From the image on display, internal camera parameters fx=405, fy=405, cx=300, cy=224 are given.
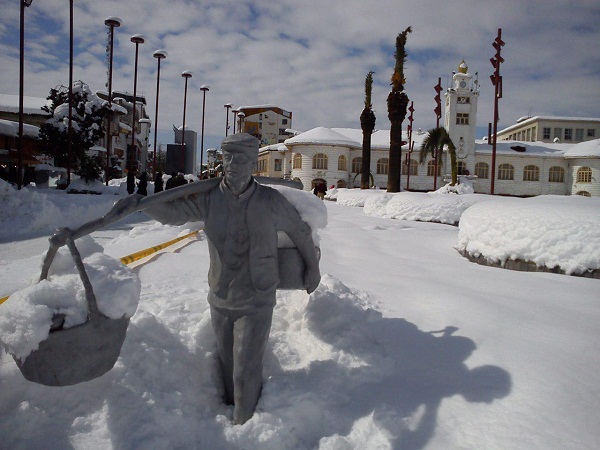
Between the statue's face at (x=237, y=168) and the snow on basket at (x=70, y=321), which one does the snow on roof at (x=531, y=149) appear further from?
the snow on basket at (x=70, y=321)

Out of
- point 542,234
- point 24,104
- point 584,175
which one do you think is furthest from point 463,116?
point 24,104

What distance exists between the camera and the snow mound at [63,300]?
1.75 metres

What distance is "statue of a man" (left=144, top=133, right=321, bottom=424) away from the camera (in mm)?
2355

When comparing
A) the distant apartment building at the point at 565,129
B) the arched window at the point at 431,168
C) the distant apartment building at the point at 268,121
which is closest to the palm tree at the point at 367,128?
the arched window at the point at 431,168

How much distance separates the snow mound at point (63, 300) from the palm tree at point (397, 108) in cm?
1622

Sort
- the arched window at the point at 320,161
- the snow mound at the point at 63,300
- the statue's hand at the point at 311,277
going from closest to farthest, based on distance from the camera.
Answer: the snow mound at the point at 63,300
the statue's hand at the point at 311,277
the arched window at the point at 320,161

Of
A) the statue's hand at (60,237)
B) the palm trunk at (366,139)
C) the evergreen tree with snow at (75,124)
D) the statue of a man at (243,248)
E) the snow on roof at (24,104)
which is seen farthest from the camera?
the snow on roof at (24,104)

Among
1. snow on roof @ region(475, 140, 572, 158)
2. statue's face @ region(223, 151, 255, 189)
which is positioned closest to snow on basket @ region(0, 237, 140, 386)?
statue's face @ region(223, 151, 255, 189)

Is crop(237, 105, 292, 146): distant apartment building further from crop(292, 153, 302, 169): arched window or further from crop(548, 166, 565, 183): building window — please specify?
crop(548, 166, 565, 183): building window

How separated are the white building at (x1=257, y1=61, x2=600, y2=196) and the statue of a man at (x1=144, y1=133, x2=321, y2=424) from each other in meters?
34.2

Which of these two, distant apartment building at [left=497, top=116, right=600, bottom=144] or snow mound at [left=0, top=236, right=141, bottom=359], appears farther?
distant apartment building at [left=497, top=116, right=600, bottom=144]

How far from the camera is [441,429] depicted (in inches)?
82.4

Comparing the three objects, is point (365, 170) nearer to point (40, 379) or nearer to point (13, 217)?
point (13, 217)

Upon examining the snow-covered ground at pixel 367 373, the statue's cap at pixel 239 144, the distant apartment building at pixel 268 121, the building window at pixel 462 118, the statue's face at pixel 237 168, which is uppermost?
the distant apartment building at pixel 268 121
